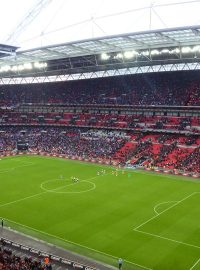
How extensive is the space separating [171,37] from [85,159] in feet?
90.1

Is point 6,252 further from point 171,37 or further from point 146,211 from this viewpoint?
point 171,37

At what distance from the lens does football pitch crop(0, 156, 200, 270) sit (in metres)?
27.2

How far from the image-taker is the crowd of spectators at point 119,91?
78.2m

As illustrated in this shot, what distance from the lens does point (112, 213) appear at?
118 feet

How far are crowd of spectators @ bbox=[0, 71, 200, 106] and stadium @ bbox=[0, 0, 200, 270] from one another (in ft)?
0.90

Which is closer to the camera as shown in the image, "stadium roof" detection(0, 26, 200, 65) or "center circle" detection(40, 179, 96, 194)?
"center circle" detection(40, 179, 96, 194)

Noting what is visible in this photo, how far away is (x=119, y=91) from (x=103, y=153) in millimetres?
23553

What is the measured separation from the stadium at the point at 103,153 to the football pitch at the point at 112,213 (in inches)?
4.4

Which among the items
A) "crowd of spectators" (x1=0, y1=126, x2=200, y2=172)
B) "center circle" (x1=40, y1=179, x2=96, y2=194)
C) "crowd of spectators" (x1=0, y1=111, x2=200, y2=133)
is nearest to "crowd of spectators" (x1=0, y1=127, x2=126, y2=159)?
"crowd of spectators" (x1=0, y1=126, x2=200, y2=172)

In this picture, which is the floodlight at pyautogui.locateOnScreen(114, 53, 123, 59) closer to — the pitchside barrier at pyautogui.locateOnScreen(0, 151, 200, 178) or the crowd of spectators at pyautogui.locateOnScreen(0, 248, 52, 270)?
the pitchside barrier at pyautogui.locateOnScreen(0, 151, 200, 178)

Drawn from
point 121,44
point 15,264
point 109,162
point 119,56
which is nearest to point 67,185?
point 109,162

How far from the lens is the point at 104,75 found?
89.4 m

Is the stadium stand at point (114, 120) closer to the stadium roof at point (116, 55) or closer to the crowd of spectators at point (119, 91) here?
the crowd of spectators at point (119, 91)

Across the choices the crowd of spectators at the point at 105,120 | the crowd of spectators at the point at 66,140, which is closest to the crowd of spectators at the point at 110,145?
the crowd of spectators at the point at 66,140
